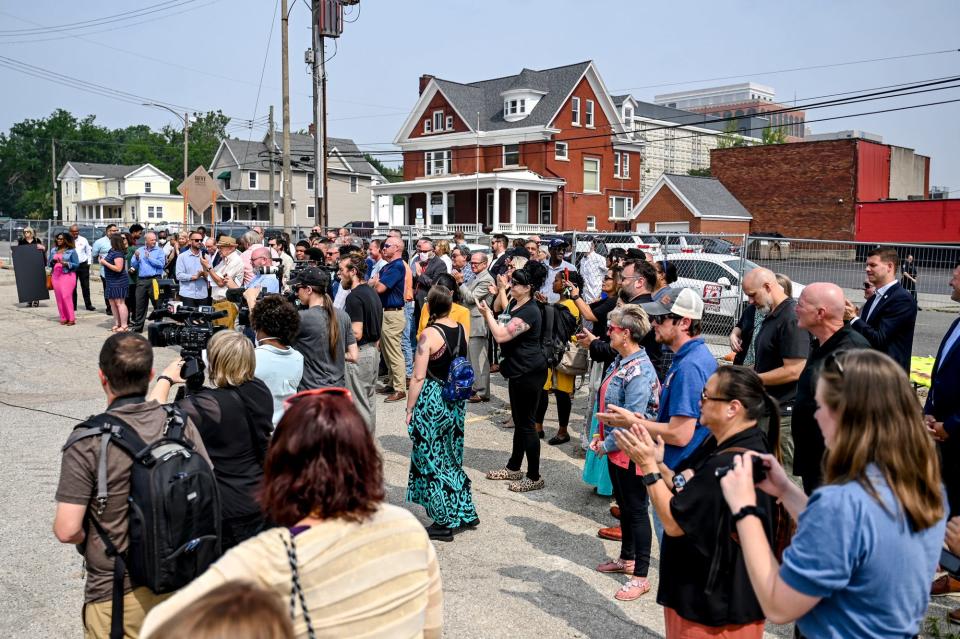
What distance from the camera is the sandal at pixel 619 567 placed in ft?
16.9

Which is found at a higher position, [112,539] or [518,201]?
[518,201]

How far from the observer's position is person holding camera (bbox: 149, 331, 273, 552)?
3.70 m

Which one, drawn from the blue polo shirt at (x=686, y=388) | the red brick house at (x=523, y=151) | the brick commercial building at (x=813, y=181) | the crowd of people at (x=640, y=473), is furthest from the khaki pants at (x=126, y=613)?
the brick commercial building at (x=813, y=181)

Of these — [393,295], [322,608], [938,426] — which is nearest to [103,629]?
[322,608]

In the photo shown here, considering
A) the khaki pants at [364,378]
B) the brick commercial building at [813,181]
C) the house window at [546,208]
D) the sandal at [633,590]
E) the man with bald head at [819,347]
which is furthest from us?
the house window at [546,208]

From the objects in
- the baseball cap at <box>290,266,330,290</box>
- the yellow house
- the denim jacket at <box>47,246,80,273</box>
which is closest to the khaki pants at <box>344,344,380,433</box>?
the baseball cap at <box>290,266,330,290</box>

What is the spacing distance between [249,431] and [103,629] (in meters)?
1.11

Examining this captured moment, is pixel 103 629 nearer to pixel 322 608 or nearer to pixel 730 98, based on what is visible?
pixel 322 608

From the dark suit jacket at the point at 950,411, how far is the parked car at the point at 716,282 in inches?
291

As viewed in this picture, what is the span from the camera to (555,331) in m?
7.45

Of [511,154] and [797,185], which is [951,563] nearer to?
[511,154]

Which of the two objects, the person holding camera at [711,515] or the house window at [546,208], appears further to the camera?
the house window at [546,208]

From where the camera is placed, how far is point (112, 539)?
289 cm

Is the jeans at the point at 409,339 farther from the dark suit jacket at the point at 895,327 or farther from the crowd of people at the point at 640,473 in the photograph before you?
the dark suit jacket at the point at 895,327
